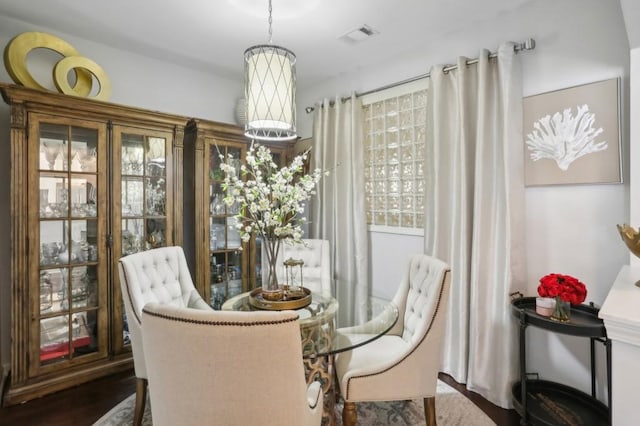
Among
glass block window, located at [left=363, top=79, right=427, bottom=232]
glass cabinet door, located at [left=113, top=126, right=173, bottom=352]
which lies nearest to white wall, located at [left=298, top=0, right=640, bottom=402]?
glass block window, located at [left=363, top=79, right=427, bottom=232]

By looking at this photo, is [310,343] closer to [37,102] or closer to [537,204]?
[537,204]

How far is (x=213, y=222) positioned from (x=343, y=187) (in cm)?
126

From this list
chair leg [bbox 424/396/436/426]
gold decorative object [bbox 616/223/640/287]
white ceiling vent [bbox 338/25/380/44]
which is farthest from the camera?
white ceiling vent [bbox 338/25/380/44]

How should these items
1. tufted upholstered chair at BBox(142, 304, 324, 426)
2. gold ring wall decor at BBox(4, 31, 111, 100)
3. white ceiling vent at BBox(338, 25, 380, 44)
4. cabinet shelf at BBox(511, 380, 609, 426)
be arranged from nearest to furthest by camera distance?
tufted upholstered chair at BBox(142, 304, 324, 426) < cabinet shelf at BBox(511, 380, 609, 426) < gold ring wall decor at BBox(4, 31, 111, 100) < white ceiling vent at BBox(338, 25, 380, 44)

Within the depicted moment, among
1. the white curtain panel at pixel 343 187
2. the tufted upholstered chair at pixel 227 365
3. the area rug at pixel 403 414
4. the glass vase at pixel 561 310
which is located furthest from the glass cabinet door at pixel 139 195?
the glass vase at pixel 561 310

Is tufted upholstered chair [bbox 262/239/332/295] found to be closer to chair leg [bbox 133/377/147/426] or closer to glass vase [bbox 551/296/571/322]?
chair leg [bbox 133/377/147/426]

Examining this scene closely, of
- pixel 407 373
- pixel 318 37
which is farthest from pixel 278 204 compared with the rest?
pixel 318 37

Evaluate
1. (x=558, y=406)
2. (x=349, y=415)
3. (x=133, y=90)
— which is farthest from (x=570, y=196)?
(x=133, y=90)

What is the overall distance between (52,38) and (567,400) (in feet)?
13.2

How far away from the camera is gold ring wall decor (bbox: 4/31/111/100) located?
2170 millimetres

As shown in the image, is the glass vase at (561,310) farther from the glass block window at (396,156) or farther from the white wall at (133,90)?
the white wall at (133,90)

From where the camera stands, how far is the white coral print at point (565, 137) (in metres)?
1.88

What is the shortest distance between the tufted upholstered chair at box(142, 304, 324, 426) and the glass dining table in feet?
1.35

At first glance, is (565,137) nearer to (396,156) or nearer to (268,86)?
(396,156)
